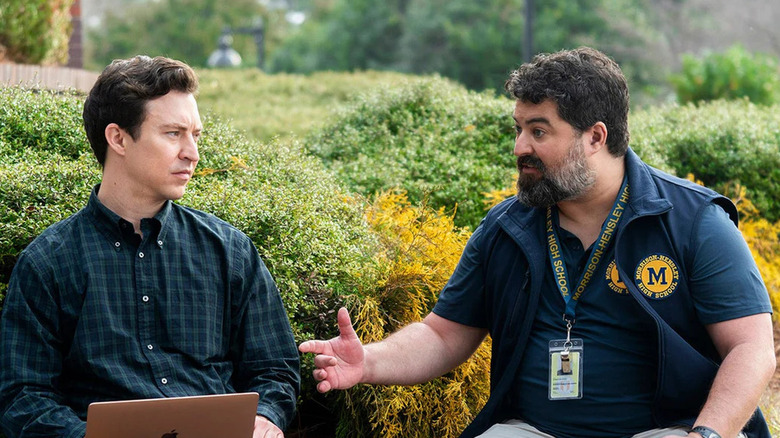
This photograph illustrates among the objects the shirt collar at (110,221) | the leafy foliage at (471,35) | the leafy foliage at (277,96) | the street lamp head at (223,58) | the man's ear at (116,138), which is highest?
the leafy foliage at (471,35)

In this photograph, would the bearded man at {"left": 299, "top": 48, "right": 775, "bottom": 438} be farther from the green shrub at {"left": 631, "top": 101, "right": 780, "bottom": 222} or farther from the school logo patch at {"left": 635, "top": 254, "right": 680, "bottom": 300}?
the green shrub at {"left": 631, "top": 101, "right": 780, "bottom": 222}

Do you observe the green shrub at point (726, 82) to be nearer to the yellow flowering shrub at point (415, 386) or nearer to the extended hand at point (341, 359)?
the yellow flowering shrub at point (415, 386)

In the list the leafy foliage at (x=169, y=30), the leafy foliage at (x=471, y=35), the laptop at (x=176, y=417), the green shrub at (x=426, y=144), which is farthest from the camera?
the leafy foliage at (x=169, y=30)

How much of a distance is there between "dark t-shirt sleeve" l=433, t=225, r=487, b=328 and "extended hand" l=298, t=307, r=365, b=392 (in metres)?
0.48

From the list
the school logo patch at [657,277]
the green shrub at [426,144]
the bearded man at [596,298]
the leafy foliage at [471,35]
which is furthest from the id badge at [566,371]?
the leafy foliage at [471,35]

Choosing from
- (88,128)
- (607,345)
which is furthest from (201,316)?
(607,345)

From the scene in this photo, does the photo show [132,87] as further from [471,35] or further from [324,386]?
[471,35]

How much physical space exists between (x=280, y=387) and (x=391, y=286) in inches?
50.0

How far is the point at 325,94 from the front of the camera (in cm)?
1266

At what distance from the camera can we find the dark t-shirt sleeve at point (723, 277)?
3.24 m

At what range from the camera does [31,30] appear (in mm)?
9141

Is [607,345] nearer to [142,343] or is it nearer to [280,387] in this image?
[280,387]

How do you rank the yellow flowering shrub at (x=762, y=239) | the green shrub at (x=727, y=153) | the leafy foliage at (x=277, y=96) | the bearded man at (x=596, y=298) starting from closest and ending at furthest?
the bearded man at (x=596, y=298), the yellow flowering shrub at (x=762, y=239), the green shrub at (x=727, y=153), the leafy foliage at (x=277, y=96)

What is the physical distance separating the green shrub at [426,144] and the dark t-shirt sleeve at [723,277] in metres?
2.97
